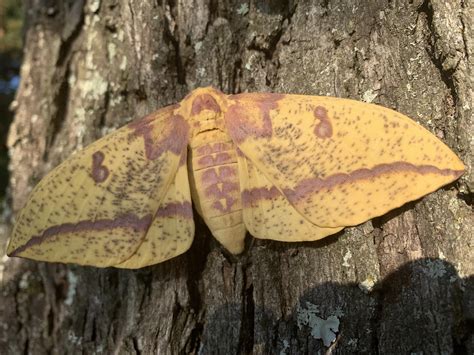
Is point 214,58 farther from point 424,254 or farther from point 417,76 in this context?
point 424,254

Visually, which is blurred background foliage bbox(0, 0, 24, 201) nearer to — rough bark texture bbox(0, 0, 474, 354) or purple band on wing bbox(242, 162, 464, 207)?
rough bark texture bbox(0, 0, 474, 354)

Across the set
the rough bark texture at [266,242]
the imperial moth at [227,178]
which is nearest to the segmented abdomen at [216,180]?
the imperial moth at [227,178]

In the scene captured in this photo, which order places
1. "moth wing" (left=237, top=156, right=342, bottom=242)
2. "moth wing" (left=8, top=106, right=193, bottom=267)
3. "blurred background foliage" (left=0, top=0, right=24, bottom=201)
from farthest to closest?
"blurred background foliage" (left=0, top=0, right=24, bottom=201) → "moth wing" (left=8, top=106, right=193, bottom=267) → "moth wing" (left=237, top=156, right=342, bottom=242)

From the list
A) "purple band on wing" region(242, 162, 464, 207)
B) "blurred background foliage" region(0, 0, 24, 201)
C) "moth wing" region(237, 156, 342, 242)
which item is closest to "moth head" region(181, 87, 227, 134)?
"moth wing" region(237, 156, 342, 242)

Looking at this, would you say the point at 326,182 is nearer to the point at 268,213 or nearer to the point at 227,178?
the point at 268,213

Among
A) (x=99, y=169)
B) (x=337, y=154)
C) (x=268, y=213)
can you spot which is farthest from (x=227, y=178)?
(x=99, y=169)

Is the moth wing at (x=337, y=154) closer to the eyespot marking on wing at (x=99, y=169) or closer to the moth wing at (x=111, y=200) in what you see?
the moth wing at (x=111, y=200)

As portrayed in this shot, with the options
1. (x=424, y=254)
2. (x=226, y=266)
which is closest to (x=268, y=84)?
(x=226, y=266)
